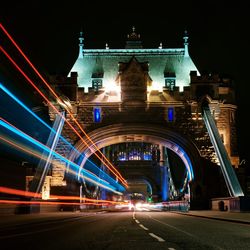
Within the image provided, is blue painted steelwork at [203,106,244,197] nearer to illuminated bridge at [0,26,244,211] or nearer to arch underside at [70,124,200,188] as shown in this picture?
illuminated bridge at [0,26,244,211]

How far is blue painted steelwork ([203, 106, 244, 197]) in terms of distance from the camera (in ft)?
110

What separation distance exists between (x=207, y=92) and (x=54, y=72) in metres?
12.9

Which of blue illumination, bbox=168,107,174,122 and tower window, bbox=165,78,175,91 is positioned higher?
tower window, bbox=165,78,175,91

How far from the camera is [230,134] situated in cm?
3947

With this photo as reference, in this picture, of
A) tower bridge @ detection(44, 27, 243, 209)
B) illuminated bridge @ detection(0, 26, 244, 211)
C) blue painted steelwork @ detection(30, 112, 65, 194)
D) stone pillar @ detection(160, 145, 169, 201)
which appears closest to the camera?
blue painted steelwork @ detection(30, 112, 65, 194)

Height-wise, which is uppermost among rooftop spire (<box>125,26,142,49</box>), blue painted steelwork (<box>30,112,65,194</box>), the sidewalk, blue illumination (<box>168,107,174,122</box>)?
rooftop spire (<box>125,26,142,49</box>)

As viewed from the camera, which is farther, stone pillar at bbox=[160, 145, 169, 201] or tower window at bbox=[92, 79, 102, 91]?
stone pillar at bbox=[160, 145, 169, 201]

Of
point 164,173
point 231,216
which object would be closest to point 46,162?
point 231,216

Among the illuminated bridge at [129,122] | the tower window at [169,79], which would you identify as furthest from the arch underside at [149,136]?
the tower window at [169,79]

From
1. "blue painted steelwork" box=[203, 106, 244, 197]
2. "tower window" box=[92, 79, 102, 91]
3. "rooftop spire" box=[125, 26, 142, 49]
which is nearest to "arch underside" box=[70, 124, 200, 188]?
"blue painted steelwork" box=[203, 106, 244, 197]

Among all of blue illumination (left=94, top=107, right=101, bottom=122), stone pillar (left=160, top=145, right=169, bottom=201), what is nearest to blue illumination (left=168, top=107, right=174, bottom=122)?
blue illumination (left=94, top=107, right=101, bottom=122)

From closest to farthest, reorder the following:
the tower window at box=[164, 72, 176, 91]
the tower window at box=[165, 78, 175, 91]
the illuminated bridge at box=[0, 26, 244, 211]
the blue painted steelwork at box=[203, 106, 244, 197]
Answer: the blue painted steelwork at box=[203, 106, 244, 197], the illuminated bridge at box=[0, 26, 244, 211], the tower window at box=[165, 78, 175, 91], the tower window at box=[164, 72, 176, 91]

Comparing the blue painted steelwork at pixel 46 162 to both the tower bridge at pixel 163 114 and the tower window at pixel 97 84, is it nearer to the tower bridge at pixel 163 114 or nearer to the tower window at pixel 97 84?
the tower bridge at pixel 163 114

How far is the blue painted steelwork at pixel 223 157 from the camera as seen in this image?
33656 millimetres
